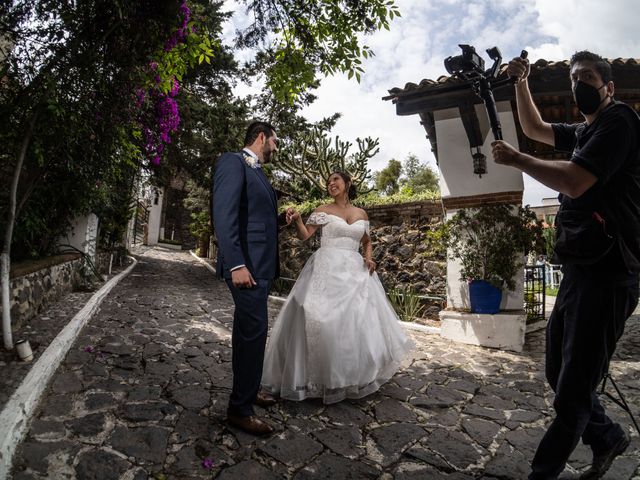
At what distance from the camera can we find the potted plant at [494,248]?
18.0 ft

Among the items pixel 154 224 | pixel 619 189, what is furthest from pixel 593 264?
pixel 154 224

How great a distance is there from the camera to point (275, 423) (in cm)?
286

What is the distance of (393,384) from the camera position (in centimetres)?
387

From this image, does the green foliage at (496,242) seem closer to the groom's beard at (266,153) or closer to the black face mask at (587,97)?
the black face mask at (587,97)

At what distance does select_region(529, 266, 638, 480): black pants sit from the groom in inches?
67.2

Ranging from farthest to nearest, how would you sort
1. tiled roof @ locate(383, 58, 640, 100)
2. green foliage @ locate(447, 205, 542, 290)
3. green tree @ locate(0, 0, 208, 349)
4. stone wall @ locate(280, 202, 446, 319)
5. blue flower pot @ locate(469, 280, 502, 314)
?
1. stone wall @ locate(280, 202, 446, 319)
2. blue flower pot @ locate(469, 280, 502, 314)
3. green foliage @ locate(447, 205, 542, 290)
4. tiled roof @ locate(383, 58, 640, 100)
5. green tree @ locate(0, 0, 208, 349)

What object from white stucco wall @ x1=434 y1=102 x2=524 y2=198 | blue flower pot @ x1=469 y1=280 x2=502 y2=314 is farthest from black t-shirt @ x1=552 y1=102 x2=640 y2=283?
white stucco wall @ x1=434 y1=102 x2=524 y2=198

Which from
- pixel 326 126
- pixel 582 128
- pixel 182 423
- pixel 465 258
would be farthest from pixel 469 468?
pixel 326 126

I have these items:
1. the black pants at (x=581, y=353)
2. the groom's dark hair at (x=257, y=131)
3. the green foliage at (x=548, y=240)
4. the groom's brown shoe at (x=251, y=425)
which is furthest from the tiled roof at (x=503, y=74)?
the groom's brown shoe at (x=251, y=425)

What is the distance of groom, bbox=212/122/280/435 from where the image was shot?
2.58 metres

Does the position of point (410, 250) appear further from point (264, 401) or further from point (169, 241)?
point (169, 241)

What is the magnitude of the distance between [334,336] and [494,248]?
11.0 feet

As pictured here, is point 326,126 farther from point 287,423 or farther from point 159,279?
point 287,423

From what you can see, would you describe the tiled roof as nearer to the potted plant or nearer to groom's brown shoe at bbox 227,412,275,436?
the potted plant
